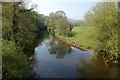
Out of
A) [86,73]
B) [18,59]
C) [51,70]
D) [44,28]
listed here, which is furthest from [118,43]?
[44,28]

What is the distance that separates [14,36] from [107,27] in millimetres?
13844

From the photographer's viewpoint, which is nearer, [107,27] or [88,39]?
[107,27]

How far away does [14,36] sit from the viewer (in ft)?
105

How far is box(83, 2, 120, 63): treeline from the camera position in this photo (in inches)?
1221

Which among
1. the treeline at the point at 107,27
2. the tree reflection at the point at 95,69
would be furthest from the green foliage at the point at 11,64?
the treeline at the point at 107,27

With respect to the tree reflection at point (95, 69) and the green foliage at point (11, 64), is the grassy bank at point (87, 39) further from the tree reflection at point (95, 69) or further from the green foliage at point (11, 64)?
the green foliage at point (11, 64)

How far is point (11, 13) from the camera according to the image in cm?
3077

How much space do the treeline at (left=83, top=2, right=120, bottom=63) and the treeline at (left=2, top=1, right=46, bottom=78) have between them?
10.7 m

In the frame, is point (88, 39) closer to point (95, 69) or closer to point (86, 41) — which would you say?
point (86, 41)

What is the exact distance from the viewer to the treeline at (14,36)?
775 inches

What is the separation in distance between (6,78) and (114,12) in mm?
18809

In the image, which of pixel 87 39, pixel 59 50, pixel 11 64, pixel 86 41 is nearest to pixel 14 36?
pixel 11 64

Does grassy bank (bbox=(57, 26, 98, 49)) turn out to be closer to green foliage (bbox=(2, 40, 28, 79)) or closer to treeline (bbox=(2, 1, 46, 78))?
treeline (bbox=(2, 1, 46, 78))

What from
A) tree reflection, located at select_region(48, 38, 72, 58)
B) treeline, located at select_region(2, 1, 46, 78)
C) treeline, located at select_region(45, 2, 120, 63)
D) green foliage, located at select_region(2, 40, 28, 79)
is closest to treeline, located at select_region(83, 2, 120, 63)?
treeline, located at select_region(45, 2, 120, 63)
